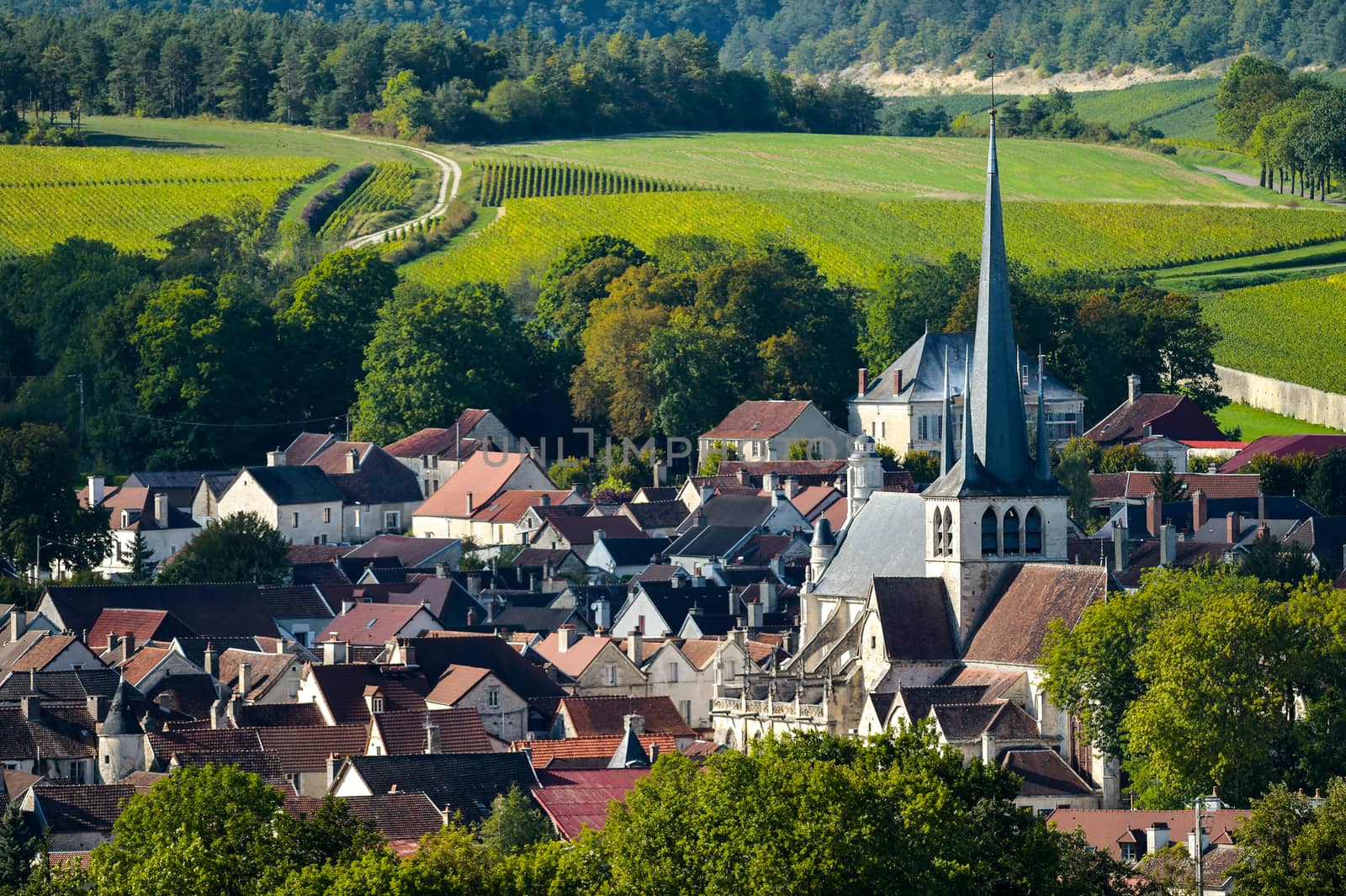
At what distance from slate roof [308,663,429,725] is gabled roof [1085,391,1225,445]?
45.9 meters

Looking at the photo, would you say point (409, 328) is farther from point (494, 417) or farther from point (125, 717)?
point (125, 717)

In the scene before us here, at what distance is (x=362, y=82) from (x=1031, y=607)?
116918 millimetres

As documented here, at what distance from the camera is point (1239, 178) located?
169 m

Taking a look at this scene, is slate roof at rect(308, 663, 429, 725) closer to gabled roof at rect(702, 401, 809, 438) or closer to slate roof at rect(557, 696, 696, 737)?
slate roof at rect(557, 696, 696, 737)

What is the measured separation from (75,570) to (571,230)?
5057cm

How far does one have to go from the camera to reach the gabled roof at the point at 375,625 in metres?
81.1

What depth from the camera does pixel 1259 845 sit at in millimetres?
47656

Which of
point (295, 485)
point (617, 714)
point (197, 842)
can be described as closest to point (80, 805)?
point (617, 714)

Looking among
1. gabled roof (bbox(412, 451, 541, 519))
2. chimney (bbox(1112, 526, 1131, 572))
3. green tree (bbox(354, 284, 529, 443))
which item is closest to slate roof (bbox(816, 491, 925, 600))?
chimney (bbox(1112, 526, 1131, 572))

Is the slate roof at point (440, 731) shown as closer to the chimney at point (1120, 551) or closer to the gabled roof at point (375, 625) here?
the gabled roof at point (375, 625)

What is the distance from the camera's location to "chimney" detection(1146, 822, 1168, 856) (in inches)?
2100

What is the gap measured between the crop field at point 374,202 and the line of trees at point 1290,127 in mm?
45786

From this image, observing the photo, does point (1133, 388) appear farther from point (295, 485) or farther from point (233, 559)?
point (233, 559)

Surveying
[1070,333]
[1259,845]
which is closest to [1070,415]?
[1070,333]
